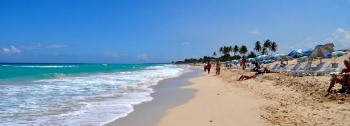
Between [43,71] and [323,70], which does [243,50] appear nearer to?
[43,71]

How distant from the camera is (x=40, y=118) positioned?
27.4ft

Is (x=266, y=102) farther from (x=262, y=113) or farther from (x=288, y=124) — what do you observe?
(x=288, y=124)

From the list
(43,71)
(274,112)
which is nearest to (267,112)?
(274,112)

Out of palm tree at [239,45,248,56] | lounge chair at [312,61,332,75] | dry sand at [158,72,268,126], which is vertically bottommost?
dry sand at [158,72,268,126]

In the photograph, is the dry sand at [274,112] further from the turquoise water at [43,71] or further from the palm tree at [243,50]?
the palm tree at [243,50]

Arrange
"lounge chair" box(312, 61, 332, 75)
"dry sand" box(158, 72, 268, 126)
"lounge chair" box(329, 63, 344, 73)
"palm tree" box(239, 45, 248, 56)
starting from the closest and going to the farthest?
"dry sand" box(158, 72, 268, 126) → "lounge chair" box(329, 63, 344, 73) → "lounge chair" box(312, 61, 332, 75) → "palm tree" box(239, 45, 248, 56)

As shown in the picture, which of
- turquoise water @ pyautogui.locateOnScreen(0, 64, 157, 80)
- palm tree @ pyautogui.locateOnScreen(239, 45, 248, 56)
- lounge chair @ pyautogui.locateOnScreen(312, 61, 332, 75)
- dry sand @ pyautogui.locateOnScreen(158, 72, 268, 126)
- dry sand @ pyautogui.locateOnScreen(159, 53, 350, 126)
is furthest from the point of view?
palm tree @ pyautogui.locateOnScreen(239, 45, 248, 56)

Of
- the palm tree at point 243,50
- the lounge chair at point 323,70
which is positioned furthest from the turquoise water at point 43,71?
the palm tree at point 243,50

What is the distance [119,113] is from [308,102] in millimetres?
5069

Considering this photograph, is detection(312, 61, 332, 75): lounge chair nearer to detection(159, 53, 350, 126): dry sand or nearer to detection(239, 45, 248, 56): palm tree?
detection(159, 53, 350, 126): dry sand

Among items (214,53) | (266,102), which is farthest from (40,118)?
(214,53)

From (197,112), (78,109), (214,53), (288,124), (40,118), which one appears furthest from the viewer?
(214,53)

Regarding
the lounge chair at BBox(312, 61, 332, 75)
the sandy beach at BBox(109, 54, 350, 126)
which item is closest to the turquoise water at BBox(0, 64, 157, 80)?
the lounge chair at BBox(312, 61, 332, 75)

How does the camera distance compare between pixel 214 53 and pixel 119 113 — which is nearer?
pixel 119 113
